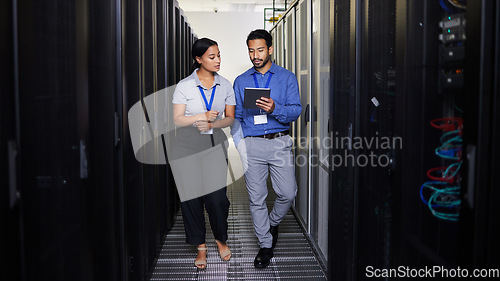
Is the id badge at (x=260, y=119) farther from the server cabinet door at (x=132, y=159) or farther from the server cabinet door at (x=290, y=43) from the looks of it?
the server cabinet door at (x=290, y=43)

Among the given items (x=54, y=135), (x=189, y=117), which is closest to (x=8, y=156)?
(x=54, y=135)

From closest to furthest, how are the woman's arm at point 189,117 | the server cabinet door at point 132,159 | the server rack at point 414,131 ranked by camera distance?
1. the server rack at point 414,131
2. the server cabinet door at point 132,159
3. the woman's arm at point 189,117

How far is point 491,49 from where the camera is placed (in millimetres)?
1194

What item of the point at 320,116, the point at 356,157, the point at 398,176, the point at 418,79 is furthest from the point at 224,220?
the point at 418,79

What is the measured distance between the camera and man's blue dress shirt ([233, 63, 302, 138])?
3.81 metres

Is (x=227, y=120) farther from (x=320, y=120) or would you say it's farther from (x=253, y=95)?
(x=320, y=120)

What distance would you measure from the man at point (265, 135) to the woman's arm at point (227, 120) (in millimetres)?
120

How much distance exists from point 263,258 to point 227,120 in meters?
1.06

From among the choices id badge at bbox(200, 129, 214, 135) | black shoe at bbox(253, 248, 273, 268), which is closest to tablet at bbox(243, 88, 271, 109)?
id badge at bbox(200, 129, 214, 135)

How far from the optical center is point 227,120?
3.77 metres

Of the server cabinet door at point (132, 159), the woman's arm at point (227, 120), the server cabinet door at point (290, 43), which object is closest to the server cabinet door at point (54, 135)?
the server cabinet door at point (132, 159)

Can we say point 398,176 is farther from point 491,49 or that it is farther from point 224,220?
point 224,220

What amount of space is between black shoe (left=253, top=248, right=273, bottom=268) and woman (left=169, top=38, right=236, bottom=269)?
394 millimetres

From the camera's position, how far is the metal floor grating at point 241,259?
363 cm
